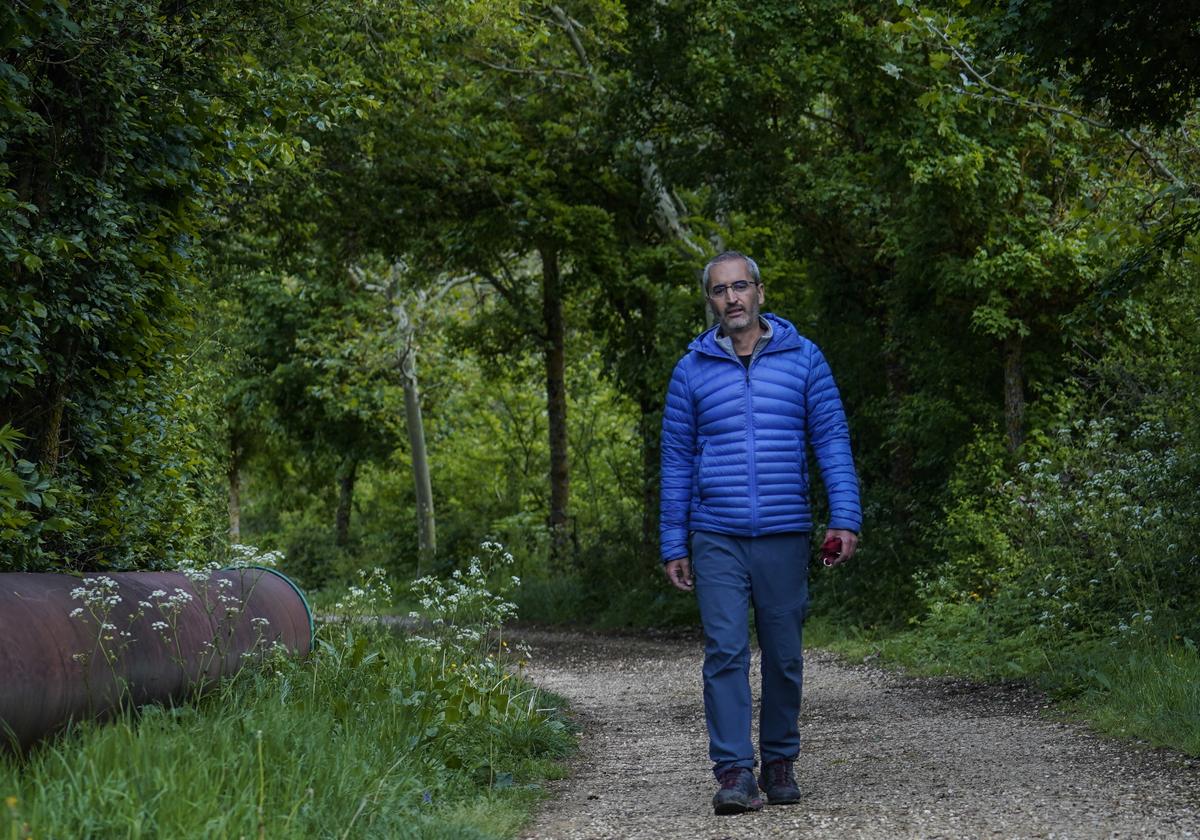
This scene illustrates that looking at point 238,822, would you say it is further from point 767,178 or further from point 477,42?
point 477,42

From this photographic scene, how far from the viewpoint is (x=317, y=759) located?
4.85 meters

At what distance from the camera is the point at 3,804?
12.1 feet

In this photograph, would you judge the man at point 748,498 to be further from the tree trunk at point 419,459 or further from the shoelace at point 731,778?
the tree trunk at point 419,459

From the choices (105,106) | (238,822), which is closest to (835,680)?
(105,106)

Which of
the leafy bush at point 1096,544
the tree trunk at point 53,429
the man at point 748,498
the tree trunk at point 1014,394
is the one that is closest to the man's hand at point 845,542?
the man at point 748,498

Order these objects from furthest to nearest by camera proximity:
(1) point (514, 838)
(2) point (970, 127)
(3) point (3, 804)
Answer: (2) point (970, 127), (1) point (514, 838), (3) point (3, 804)

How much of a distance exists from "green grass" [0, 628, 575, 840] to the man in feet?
3.54

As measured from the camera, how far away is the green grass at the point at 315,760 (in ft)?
12.8

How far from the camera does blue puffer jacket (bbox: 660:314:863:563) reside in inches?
223

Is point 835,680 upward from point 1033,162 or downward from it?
downward

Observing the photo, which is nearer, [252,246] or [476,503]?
[252,246]

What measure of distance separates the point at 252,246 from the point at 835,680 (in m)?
10.7

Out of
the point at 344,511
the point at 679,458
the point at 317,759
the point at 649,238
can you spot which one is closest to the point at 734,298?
the point at 679,458

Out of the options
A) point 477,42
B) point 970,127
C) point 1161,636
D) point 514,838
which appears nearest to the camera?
point 514,838
